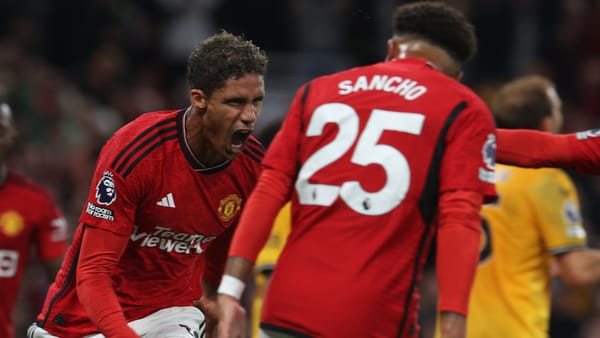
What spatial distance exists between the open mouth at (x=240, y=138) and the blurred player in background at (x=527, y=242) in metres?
1.80

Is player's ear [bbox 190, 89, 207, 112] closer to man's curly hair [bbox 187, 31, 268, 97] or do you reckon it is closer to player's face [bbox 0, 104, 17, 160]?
man's curly hair [bbox 187, 31, 268, 97]

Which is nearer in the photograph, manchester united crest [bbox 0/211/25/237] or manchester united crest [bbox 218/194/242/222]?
manchester united crest [bbox 218/194/242/222]

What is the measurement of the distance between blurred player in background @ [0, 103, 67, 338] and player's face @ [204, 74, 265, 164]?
225cm

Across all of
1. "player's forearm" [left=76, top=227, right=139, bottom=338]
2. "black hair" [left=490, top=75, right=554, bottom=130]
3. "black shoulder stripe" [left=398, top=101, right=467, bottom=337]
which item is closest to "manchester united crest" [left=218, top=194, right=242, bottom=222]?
"player's forearm" [left=76, top=227, right=139, bottom=338]

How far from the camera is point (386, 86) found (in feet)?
13.6

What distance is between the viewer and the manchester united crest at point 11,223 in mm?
6680

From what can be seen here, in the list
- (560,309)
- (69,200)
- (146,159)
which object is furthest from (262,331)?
(69,200)

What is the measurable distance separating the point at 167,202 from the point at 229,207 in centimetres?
31

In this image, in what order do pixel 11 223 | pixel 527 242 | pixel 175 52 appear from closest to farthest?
1. pixel 527 242
2. pixel 11 223
3. pixel 175 52

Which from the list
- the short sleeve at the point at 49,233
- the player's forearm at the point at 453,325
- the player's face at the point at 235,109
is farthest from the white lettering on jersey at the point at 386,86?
the short sleeve at the point at 49,233

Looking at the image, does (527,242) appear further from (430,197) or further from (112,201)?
(112,201)

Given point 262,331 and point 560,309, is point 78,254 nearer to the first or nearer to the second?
point 262,331

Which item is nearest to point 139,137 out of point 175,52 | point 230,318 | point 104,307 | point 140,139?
point 140,139

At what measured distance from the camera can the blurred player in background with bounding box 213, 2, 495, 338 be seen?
13.0 feet
